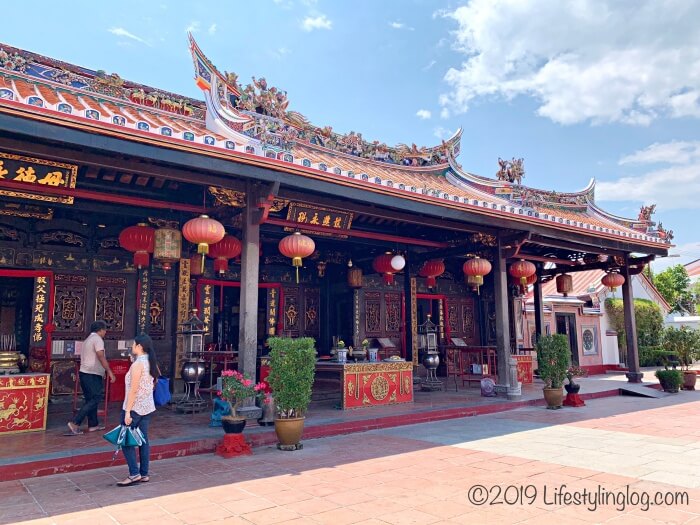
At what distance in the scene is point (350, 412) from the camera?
7.80 m


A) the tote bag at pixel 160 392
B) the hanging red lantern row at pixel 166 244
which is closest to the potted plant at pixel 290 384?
the tote bag at pixel 160 392

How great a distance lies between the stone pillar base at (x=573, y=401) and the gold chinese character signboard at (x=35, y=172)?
9.05 meters

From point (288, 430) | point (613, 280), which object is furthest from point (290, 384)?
point (613, 280)

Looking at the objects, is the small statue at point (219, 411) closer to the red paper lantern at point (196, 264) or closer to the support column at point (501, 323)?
the red paper lantern at point (196, 264)

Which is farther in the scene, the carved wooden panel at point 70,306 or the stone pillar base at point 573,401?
the stone pillar base at point 573,401

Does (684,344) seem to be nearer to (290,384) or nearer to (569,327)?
(569,327)

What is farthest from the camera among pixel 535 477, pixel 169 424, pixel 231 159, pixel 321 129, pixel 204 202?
pixel 321 129

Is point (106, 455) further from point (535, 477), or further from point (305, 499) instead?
point (535, 477)

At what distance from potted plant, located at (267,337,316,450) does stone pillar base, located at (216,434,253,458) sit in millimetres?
→ 446

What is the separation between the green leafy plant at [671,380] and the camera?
38.4 ft

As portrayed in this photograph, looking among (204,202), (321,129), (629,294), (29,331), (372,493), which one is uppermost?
(321,129)

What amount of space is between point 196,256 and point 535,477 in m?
6.88

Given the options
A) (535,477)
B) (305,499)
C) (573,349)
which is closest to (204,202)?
(305,499)

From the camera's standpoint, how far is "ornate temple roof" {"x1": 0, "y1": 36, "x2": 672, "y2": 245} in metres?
5.32
